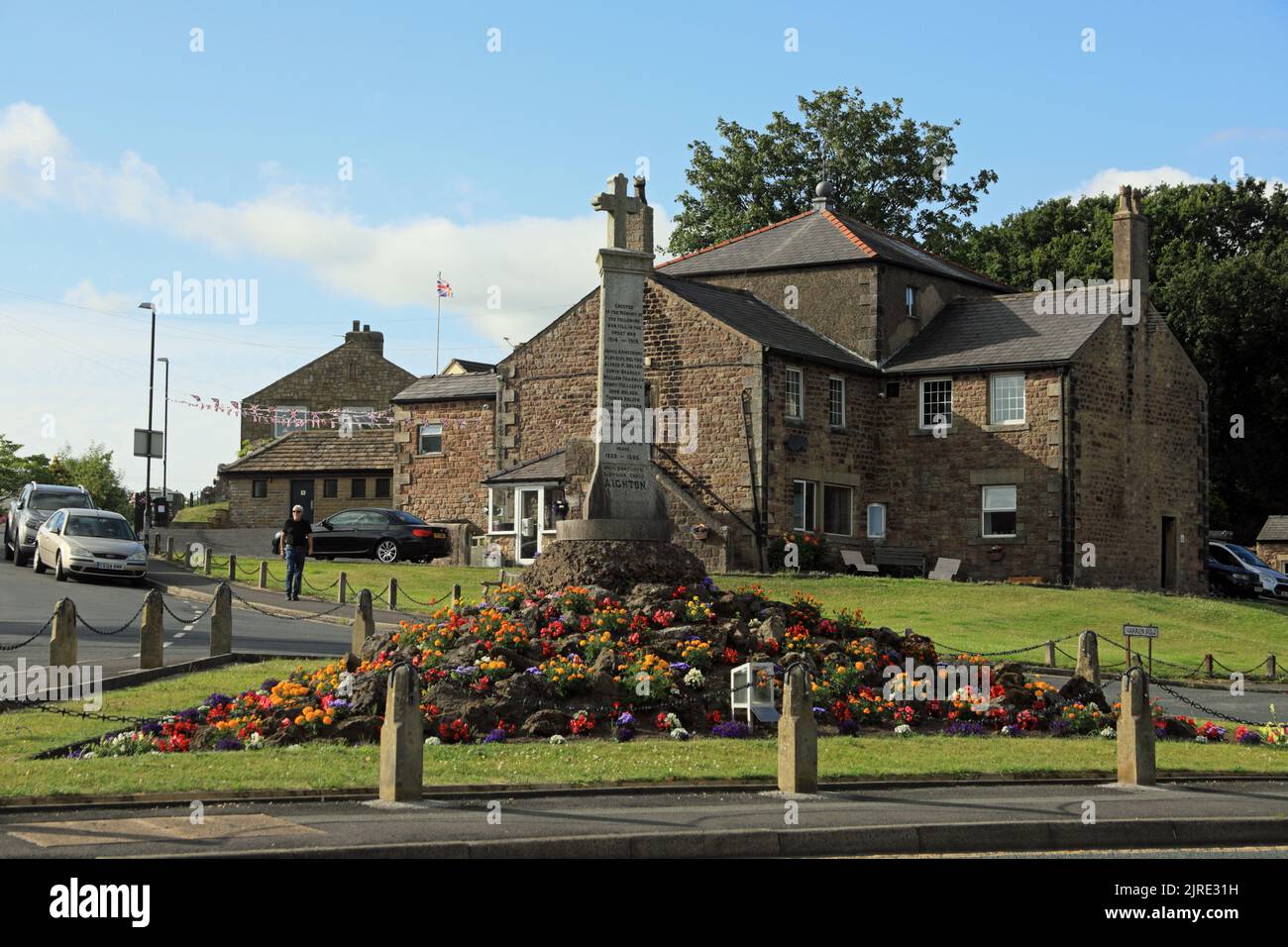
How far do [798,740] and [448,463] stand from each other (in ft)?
125

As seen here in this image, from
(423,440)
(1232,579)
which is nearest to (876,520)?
(1232,579)

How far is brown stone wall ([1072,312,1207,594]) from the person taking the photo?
42.4 meters

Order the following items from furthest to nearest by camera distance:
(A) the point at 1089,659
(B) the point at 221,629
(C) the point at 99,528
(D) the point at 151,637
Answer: (C) the point at 99,528, (B) the point at 221,629, (A) the point at 1089,659, (D) the point at 151,637

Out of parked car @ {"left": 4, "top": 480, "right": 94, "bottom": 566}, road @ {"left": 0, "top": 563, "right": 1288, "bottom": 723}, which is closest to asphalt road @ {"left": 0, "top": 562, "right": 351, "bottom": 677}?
road @ {"left": 0, "top": 563, "right": 1288, "bottom": 723}

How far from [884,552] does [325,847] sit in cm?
3333

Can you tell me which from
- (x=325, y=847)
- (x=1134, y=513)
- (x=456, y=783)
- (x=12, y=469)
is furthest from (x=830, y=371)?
(x=12, y=469)

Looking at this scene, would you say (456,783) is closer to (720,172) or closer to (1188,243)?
(720,172)

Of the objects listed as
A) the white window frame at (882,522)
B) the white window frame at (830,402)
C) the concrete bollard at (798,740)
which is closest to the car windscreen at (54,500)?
the white window frame at (830,402)

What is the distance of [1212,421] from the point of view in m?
61.0

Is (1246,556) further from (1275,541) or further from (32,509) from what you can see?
(32,509)

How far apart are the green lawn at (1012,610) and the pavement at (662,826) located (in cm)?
1531

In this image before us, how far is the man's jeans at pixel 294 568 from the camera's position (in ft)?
109

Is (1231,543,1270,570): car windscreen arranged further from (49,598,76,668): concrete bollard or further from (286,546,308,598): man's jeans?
(49,598,76,668): concrete bollard

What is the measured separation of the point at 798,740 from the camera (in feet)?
46.3
